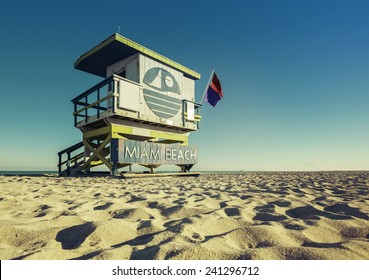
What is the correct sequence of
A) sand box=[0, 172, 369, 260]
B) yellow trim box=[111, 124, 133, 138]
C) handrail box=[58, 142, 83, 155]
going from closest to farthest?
1. sand box=[0, 172, 369, 260]
2. yellow trim box=[111, 124, 133, 138]
3. handrail box=[58, 142, 83, 155]

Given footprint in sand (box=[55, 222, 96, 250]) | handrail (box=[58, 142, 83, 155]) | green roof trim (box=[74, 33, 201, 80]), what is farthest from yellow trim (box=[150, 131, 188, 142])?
footprint in sand (box=[55, 222, 96, 250])

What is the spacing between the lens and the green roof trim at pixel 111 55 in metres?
10.2

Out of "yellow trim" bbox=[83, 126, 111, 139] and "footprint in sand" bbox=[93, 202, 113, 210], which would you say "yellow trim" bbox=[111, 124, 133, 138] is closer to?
"yellow trim" bbox=[83, 126, 111, 139]

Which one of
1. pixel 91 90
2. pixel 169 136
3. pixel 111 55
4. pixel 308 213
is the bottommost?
pixel 308 213

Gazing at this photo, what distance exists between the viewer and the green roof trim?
10224 millimetres

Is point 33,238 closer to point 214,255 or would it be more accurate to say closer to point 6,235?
point 6,235

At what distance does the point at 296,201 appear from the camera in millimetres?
→ 3395

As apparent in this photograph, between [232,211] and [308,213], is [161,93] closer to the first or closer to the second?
[232,211]

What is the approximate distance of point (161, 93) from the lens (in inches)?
462

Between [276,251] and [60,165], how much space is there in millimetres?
13116

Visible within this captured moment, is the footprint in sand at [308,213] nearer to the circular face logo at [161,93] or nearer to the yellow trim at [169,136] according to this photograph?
the circular face logo at [161,93]

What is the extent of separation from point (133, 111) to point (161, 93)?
2196mm

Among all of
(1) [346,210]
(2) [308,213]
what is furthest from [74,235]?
(1) [346,210]
